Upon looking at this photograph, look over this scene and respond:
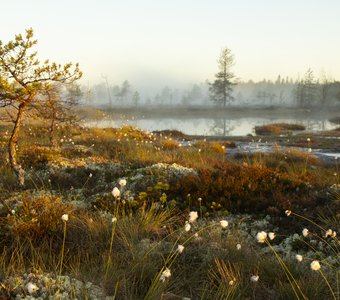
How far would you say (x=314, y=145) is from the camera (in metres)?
19.7

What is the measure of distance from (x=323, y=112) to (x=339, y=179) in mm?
79550

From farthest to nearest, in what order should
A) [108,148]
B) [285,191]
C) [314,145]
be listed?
1. [314,145]
2. [108,148]
3. [285,191]

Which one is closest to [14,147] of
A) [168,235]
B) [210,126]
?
[168,235]

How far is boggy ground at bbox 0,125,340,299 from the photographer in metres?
3.42

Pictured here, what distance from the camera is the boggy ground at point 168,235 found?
135 inches

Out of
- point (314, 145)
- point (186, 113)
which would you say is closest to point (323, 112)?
point (186, 113)

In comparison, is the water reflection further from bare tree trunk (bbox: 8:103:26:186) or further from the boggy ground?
the boggy ground

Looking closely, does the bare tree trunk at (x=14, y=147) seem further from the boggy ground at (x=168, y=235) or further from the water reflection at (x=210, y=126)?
the water reflection at (x=210, y=126)

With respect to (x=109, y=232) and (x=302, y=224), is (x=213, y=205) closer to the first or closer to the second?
(x=302, y=224)

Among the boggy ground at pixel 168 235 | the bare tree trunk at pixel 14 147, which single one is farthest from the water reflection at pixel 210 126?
the boggy ground at pixel 168 235

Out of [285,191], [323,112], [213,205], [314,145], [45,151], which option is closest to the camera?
[213,205]

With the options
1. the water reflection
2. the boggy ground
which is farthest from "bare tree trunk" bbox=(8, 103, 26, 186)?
the water reflection

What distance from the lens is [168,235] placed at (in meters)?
3.92

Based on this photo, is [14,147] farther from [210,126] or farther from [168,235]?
[210,126]
